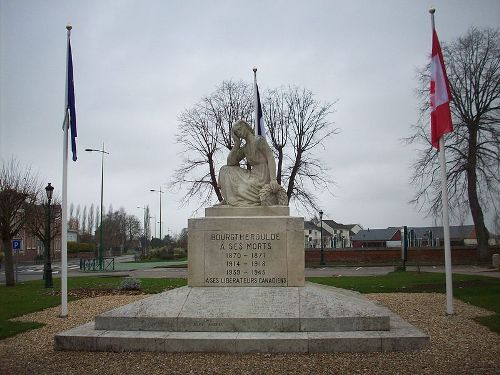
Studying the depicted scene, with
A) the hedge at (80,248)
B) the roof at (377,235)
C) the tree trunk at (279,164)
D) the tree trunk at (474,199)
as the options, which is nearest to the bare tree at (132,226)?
the hedge at (80,248)

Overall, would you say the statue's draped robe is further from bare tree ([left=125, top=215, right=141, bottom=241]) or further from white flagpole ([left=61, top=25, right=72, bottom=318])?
bare tree ([left=125, top=215, right=141, bottom=241])

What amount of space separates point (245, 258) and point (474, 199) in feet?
83.9

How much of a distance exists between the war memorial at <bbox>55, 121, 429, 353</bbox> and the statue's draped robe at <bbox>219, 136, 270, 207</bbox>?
0.02 meters

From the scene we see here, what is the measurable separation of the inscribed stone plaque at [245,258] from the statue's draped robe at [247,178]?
873 mm

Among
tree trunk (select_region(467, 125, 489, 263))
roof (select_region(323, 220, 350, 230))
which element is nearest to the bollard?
tree trunk (select_region(467, 125, 489, 263))

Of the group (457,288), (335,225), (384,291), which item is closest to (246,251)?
(384,291)

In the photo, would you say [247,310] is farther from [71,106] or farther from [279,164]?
[279,164]

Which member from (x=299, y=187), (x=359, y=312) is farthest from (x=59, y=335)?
(x=299, y=187)

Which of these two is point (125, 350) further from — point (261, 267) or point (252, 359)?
point (261, 267)

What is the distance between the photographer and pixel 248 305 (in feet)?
25.3

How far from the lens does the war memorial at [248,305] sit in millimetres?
6984

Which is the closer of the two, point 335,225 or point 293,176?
point 293,176

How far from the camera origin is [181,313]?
7633 mm

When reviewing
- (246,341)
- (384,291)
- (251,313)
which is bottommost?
(384,291)
